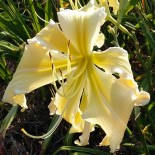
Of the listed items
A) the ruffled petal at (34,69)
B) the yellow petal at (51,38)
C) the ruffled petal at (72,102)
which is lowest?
the ruffled petal at (72,102)

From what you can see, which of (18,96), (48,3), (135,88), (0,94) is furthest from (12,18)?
(135,88)

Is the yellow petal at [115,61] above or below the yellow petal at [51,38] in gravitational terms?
below

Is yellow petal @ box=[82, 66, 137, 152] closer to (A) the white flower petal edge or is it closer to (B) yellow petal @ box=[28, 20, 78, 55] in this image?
(A) the white flower petal edge

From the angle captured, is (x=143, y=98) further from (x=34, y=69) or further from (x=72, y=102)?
(x=34, y=69)

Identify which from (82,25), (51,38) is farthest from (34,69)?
(82,25)

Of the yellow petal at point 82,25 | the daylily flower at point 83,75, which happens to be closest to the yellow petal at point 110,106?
the daylily flower at point 83,75

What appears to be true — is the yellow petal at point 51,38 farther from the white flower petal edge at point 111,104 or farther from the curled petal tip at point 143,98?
the curled petal tip at point 143,98
